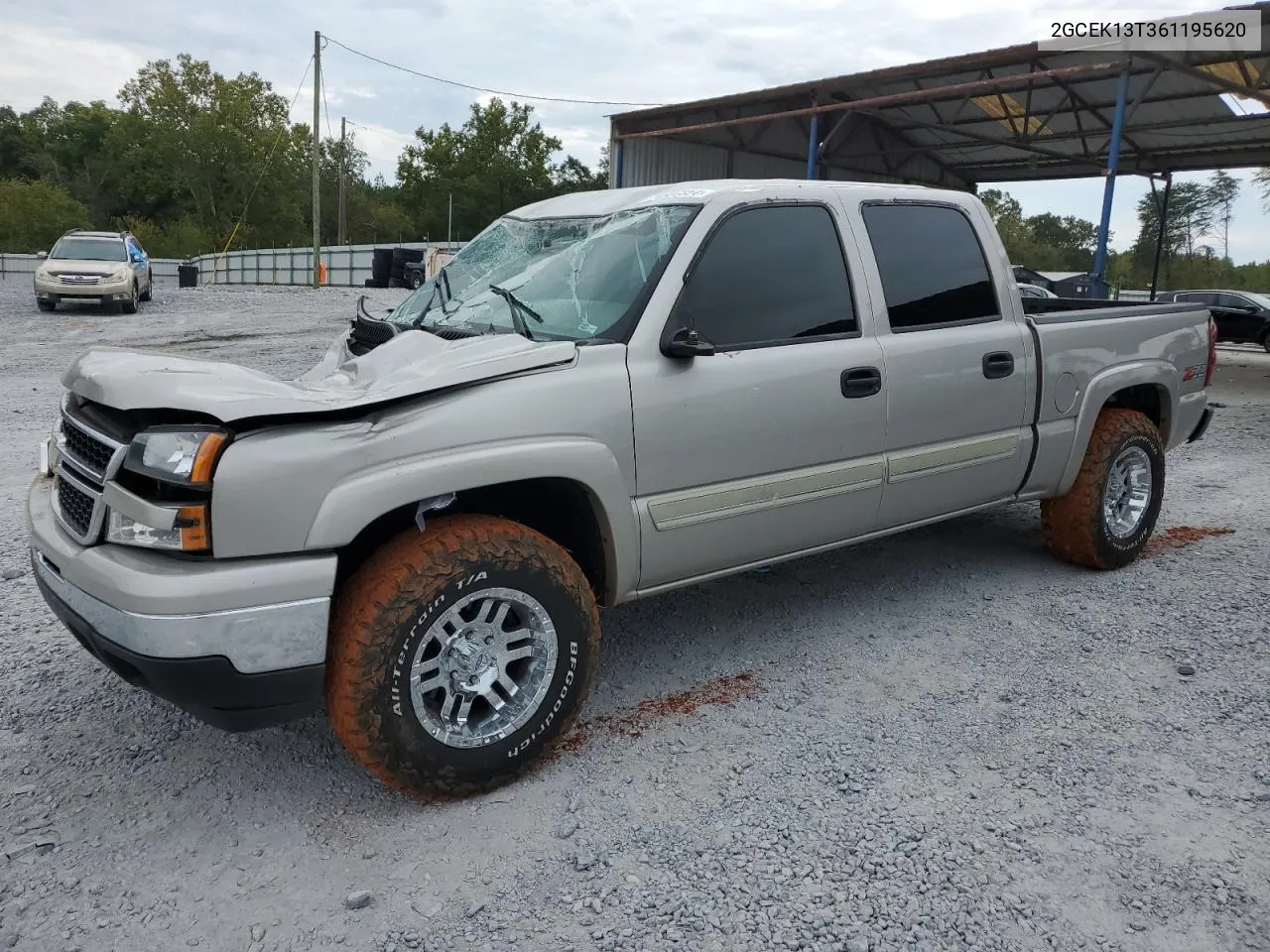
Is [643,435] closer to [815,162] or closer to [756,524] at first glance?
[756,524]

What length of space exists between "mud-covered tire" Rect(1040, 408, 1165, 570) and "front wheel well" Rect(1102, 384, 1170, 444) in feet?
0.53

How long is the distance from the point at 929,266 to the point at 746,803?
2490 mm

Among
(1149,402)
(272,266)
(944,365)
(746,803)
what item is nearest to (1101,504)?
(1149,402)

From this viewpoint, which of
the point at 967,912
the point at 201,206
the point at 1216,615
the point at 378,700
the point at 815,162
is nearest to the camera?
the point at 967,912

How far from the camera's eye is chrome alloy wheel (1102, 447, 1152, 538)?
5.07 m

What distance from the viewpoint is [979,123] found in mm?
22828

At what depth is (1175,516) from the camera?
6.33m

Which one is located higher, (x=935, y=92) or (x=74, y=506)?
(x=935, y=92)

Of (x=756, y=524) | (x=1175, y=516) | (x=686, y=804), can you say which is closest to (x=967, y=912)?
(x=686, y=804)

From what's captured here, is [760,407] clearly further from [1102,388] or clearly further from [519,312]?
[1102,388]

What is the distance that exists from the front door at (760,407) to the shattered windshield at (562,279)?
7.2 inches

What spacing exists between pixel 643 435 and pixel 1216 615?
3045 mm

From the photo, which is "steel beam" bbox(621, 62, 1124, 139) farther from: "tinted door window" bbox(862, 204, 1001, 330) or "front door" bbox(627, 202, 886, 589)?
"front door" bbox(627, 202, 886, 589)

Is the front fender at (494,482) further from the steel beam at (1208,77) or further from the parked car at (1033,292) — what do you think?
the steel beam at (1208,77)
